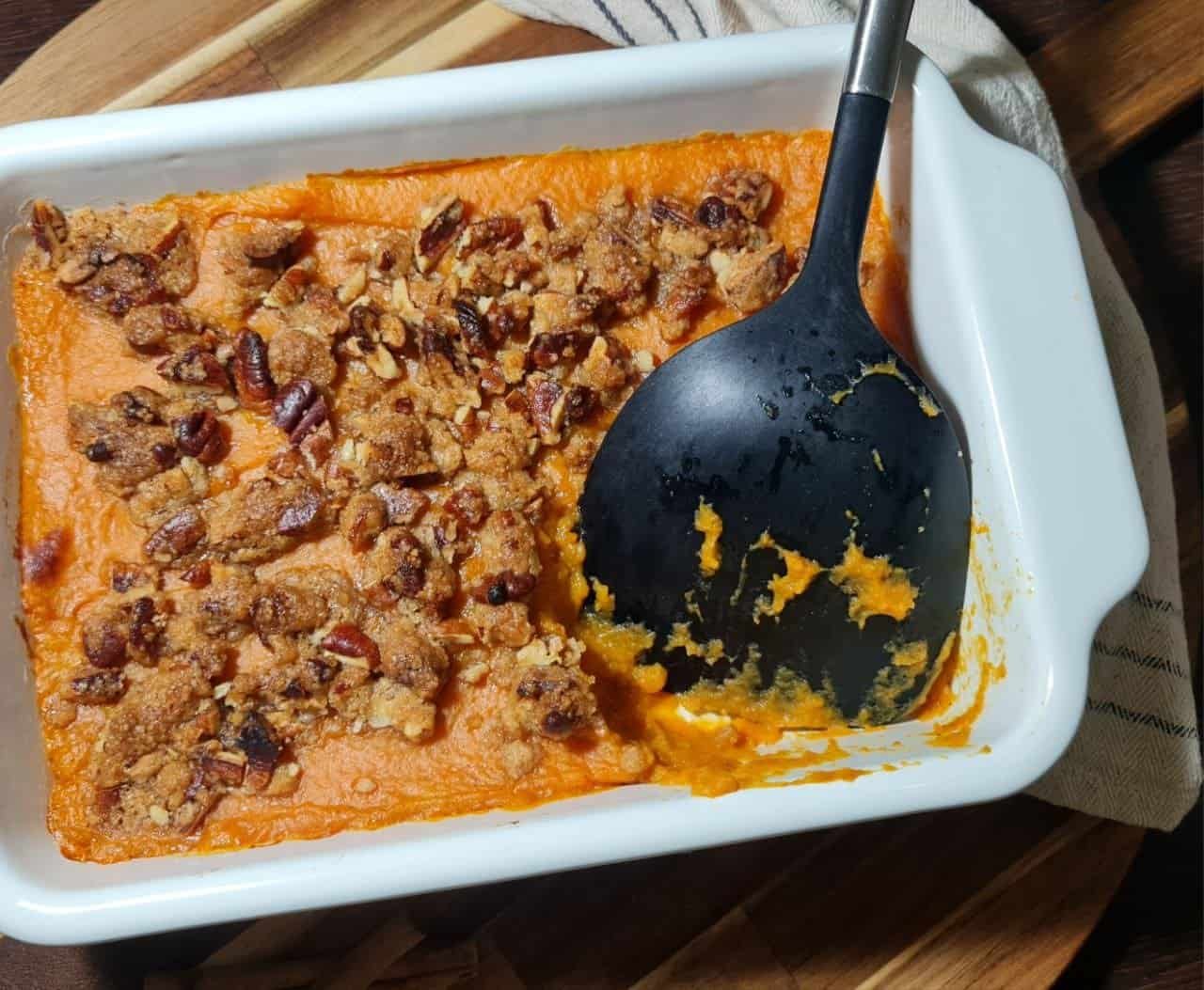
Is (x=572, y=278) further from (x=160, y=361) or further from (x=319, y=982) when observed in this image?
(x=319, y=982)

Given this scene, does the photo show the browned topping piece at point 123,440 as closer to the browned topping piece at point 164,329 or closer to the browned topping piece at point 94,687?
the browned topping piece at point 164,329

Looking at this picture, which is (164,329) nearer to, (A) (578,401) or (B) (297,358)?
(B) (297,358)

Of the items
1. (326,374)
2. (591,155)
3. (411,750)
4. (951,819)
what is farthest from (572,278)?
(951,819)

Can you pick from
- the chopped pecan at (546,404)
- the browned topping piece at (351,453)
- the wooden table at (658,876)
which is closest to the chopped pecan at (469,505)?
the browned topping piece at (351,453)

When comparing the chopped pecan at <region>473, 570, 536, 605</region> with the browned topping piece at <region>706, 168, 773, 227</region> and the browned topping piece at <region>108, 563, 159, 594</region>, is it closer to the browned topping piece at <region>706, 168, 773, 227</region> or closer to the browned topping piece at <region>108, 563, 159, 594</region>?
the browned topping piece at <region>108, 563, 159, 594</region>

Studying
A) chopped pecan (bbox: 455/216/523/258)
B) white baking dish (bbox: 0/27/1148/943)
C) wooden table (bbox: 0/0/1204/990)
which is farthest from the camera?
wooden table (bbox: 0/0/1204/990)

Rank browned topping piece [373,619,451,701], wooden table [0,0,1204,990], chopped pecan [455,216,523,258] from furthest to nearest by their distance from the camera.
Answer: wooden table [0,0,1204,990]
chopped pecan [455,216,523,258]
browned topping piece [373,619,451,701]

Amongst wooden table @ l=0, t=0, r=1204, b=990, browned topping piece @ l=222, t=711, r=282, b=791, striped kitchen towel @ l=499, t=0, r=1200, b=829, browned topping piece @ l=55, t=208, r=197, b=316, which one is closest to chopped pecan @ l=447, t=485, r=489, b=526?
browned topping piece @ l=222, t=711, r=282, b=791
